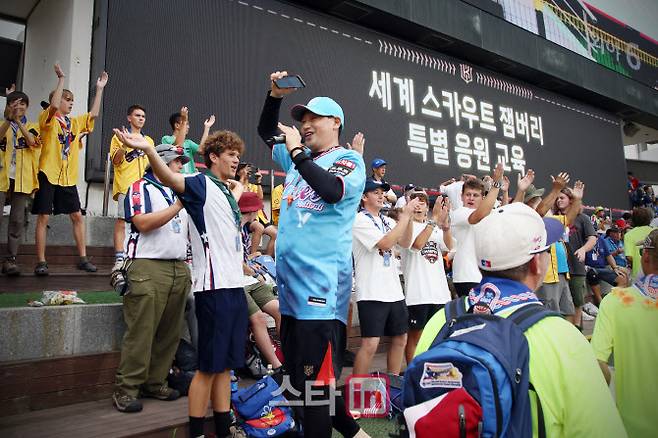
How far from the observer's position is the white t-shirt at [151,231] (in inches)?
131

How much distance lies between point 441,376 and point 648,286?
156 centimetres

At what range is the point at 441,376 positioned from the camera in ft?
3.93

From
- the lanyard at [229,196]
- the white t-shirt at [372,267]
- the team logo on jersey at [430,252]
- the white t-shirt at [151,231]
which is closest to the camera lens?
the lanyard at [229,196]

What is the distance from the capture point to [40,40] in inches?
313

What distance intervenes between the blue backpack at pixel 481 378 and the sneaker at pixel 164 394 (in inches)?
103

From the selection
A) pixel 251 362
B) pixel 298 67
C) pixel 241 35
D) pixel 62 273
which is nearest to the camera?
pixel 251 362

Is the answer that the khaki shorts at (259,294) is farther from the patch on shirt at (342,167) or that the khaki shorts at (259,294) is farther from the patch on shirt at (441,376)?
the patch on shirt at (441,376)

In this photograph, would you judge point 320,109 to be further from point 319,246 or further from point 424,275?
point 424,275

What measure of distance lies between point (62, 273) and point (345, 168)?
3.57 meters

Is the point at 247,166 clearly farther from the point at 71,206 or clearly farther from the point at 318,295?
the point at 318,295

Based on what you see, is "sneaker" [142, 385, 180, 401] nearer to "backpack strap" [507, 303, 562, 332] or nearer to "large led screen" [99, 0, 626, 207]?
"backpack strap" [507, 303, 562, 332]

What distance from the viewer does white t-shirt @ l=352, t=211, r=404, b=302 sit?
12.6ft

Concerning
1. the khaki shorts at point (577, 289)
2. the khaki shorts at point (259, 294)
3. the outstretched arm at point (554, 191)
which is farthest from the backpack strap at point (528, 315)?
the khaki shorts at point (577, 289)

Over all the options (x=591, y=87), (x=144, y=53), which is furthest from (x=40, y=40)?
(x=591, y=87)
